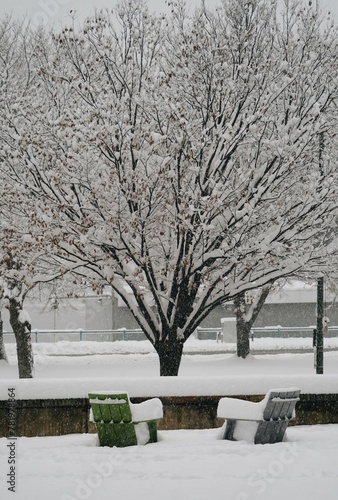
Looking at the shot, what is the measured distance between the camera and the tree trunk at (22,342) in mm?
22047

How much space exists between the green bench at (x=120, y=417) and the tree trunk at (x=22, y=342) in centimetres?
1209

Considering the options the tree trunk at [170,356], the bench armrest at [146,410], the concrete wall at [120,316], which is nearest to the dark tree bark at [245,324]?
the tree trunk at [170,356]

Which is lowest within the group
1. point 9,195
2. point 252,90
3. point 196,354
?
point 196,354

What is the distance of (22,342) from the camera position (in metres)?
22.3

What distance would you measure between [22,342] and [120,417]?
12757 mm

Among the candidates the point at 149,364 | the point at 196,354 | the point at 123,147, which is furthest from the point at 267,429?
the point at 196,354

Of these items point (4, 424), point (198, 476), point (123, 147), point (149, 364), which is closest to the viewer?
point (198, 476)

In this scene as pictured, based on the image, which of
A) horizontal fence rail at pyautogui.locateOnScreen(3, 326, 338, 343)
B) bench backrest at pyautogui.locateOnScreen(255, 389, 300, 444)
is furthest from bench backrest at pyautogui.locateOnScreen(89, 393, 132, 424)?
horizontal fence rail at pyautogui.locateOnScreen(3, 326, 338, 343)

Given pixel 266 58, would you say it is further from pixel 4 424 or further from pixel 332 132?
pixel 4 424

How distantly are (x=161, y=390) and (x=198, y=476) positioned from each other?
11.7 feet

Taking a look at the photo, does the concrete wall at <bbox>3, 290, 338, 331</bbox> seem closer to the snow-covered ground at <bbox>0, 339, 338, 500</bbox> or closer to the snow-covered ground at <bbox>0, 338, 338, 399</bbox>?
the snow-covered ground at <bbox>0, 338, 338, 399</bbox>

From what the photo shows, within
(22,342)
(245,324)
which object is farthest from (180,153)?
(245,324)

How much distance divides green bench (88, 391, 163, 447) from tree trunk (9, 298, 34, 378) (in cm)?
1209

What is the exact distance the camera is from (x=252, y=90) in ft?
50.9
